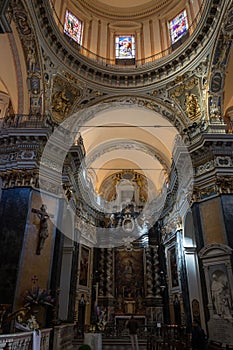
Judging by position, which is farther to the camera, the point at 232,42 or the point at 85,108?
the point at 85,108

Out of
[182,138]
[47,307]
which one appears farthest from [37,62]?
[47,307]

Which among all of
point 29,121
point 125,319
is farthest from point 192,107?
point 125,319

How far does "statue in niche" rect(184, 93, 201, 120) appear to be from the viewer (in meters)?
12.3

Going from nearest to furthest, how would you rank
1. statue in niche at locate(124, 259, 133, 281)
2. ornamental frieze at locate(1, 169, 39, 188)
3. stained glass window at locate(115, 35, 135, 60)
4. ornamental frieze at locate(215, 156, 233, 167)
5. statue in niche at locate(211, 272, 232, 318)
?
1. statue in niche at locate(211, 272, 232, 318)
2. ornamental frieze at locate(1, 169, 39, 188)
3. ornamental frieze at locate(215, 156, 233, 167)
4. stained glass window at locate(115, 35, 135, 60)
5. statue in niche at locate(124, 259, 133, 281)

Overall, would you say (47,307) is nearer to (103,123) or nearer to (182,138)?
(182,138)

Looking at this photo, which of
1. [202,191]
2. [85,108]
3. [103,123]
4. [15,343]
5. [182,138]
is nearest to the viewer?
[15,343]

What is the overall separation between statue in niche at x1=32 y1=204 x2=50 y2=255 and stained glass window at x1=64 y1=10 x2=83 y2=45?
9.00 metres

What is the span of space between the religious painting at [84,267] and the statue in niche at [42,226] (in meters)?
6.73

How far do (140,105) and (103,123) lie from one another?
9.18 feet

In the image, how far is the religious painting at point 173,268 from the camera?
15305 mm

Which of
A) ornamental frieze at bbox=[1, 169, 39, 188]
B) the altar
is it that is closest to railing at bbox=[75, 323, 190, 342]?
the altar

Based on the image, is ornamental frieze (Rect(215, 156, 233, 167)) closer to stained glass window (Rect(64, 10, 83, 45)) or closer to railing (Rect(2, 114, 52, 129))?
railing (Rect(2, 114, 52, 129))

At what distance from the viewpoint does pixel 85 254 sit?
16641 mm

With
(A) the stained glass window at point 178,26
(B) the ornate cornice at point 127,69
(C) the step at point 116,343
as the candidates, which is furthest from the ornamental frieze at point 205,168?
(C) the step at point 116,343
